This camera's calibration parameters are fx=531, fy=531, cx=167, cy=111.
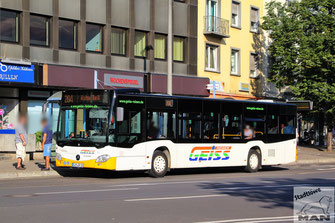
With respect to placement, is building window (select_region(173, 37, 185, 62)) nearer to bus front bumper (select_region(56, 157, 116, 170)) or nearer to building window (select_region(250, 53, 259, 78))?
building window (select_region(250, 53, 259, 78))

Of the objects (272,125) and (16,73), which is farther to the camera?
(16,73)

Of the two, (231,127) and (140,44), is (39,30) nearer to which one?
(140,44)

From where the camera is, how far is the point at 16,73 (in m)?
25.0

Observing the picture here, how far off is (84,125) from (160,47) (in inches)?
641

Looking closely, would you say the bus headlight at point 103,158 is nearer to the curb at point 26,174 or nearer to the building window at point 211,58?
the curb at point 26,174

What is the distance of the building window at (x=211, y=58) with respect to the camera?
116 feet

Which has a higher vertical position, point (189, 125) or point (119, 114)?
point (119, 114)

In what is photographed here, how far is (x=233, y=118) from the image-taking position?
20.5 m

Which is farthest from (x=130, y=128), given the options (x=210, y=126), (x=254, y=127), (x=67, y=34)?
(x=67, y=34)

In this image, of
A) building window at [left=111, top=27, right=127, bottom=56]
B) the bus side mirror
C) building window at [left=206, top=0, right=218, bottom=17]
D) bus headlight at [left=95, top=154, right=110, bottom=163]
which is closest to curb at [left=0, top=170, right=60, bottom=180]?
bus headlight at [left=95, top=154, right=110, bottom=163]

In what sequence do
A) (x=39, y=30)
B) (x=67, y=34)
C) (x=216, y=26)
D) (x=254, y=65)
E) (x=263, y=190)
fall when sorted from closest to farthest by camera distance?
(x=263, y=190), (x=39, y=30), (x=67, y=34), (x=216, y=26), (x=254, y=65)

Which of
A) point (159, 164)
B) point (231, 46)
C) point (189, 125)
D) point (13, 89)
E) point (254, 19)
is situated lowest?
point (159, 164)

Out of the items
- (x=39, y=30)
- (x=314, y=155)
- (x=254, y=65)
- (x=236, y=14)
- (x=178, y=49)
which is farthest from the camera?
(x=254, y=65)

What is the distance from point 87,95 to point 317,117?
27855 mm
